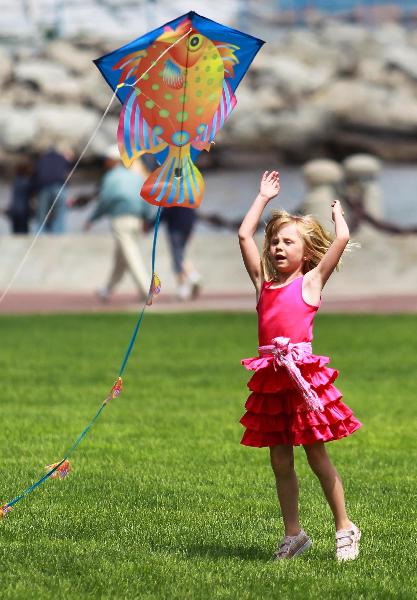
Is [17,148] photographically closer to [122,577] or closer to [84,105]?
[84,105]

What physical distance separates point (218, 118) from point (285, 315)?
3.11 feet

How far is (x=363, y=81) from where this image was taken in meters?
39.4

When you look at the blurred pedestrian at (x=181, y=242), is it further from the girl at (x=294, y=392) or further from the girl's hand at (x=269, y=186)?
the girl at (x=294, y=392)

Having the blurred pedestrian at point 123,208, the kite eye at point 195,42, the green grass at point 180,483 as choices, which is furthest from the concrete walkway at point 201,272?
the kite eye at point 195,42

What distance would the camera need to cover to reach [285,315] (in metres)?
5.90

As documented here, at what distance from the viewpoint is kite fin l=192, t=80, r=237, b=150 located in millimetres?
6395

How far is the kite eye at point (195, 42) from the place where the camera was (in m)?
6.32

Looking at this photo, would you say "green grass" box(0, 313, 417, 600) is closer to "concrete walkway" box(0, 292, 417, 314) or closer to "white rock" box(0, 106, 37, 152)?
"concrete walkway" box(0, 292, 417, 314)

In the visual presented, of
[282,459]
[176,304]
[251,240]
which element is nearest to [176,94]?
[251,240]

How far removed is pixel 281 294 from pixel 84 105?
3566 cm

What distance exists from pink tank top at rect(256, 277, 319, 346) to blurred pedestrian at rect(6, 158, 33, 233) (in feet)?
77.7

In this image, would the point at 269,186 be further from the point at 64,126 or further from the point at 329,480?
the point at 64,126

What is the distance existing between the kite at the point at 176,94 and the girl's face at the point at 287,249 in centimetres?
42

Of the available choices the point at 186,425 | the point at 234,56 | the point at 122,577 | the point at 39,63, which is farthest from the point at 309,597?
the point at 39,63
